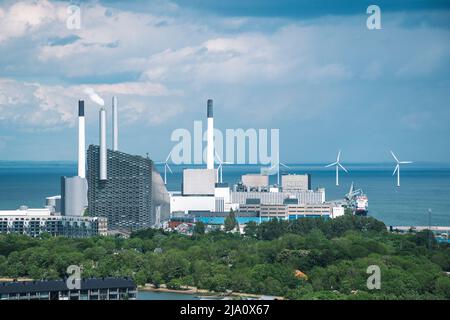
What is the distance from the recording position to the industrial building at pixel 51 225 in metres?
14.1

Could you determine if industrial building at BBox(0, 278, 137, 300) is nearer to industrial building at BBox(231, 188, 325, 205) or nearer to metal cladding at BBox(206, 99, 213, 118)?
metal cladding at BBox(206, 99, 213, 118)

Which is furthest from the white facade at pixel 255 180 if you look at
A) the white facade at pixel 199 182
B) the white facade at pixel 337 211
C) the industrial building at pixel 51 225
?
the industrial building at pixel 51 225

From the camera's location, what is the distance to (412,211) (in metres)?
19.4

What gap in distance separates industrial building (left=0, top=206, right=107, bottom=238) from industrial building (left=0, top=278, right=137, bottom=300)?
741 centimetres

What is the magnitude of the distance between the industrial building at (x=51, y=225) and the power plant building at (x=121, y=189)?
2.46 feet

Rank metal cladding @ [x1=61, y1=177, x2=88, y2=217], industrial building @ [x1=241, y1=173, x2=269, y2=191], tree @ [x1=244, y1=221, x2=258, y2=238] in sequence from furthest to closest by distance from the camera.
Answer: industrial building @ [x1=241, y1=173, x2=269, y2=191], metal cladding @ [x1=61, y1=177, x2=88, y2=217], tree @ [x1=244, y1=221, x2=258, y2=238]

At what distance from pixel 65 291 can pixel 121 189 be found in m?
9.24

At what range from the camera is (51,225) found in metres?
14.4

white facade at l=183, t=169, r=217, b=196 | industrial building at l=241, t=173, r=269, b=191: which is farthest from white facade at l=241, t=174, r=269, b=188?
white facade at l=183, t=169, r=217, b=196

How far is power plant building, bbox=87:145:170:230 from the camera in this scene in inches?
604

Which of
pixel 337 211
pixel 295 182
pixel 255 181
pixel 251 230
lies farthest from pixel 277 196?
pixel 251 230

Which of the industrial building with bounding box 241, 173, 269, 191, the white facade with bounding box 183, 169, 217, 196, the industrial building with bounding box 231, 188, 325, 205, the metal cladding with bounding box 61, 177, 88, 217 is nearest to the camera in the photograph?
the metal cladding with bounding box 61, 177, 88, 217

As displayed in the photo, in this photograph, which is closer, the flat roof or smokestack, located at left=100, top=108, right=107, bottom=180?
the flat roof
